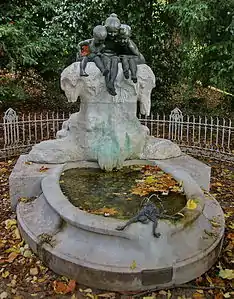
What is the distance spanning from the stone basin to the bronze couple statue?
87.3 inches

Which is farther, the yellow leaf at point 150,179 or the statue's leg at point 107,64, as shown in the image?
the statue's leg at point 107,64

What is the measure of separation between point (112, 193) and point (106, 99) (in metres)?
1.61

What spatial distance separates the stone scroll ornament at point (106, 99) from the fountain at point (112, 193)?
2cm

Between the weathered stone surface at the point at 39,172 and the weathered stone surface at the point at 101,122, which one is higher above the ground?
the weathered stone surface at the point at 101,122

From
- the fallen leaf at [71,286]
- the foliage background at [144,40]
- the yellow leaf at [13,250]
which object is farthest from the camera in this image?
the foliage background at [144,40]

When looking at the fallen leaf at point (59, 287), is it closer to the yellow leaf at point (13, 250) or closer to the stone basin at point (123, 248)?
the stone basin at point (123, 248)

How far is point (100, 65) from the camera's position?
5500 millimetres

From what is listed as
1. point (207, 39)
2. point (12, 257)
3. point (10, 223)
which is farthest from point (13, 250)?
point (207, 39)

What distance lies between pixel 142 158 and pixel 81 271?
2.63 metres

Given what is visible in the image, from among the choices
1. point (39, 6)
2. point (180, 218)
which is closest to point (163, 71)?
point (39, 6)

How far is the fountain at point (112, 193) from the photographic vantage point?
3639 millimetres

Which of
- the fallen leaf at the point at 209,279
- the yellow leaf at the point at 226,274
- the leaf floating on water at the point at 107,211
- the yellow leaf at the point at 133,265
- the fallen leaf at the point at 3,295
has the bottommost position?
the fallen leaf at the point at 3,295

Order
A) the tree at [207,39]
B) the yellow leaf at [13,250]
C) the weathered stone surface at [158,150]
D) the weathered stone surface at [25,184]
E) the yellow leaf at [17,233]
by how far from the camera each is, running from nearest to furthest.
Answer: the yellow leaf at [13,250], the yellow leaf at [17,233], the weathered stone surface at [25,184], the weathered stone surface at [158,150], the tree at [207,39]

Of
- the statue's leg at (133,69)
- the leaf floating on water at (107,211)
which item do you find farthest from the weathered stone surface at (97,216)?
the statue's leg at (133,69)
